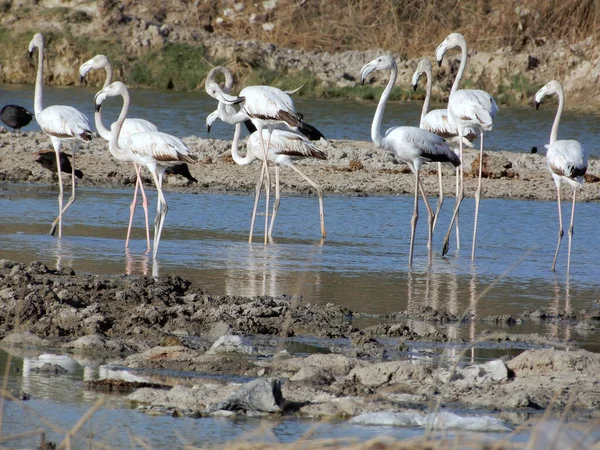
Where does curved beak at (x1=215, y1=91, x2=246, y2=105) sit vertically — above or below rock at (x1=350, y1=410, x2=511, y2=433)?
above

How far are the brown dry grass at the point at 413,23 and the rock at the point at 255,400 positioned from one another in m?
32.3

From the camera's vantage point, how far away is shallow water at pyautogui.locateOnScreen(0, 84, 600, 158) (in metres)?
25.4

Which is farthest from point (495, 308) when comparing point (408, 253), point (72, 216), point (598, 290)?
point (72, 216)

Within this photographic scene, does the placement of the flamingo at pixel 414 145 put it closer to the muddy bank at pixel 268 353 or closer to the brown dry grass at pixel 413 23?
the muddy bank at pixel 268 353

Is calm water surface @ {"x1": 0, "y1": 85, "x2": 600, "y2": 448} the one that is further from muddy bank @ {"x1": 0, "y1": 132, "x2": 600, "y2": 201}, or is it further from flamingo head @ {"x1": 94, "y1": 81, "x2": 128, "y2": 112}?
flamingo head @ {"x1": 94, "y1": 81, "x2": 128, "y2": 112}

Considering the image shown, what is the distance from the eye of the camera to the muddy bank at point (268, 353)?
18.2 ft

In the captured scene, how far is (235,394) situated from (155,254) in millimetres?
5159

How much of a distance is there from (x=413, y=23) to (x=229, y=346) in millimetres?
33670

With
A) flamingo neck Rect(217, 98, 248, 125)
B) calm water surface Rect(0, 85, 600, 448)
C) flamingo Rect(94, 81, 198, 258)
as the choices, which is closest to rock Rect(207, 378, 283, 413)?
calm water surface Rect(0, 85, 600, 448)

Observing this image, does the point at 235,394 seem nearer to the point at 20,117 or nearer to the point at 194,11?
the point at 20,117

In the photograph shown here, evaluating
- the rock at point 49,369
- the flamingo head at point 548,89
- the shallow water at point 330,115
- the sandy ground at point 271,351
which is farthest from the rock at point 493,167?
the rock at point 49,369

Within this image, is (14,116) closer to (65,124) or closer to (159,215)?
(65,124)

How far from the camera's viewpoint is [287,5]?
40.8 metres

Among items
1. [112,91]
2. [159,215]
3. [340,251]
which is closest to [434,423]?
[340,251]
